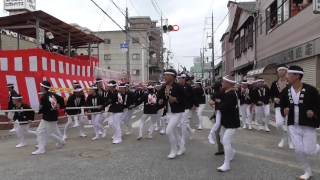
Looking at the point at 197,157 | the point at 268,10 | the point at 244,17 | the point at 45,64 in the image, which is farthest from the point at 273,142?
the point at 244,17

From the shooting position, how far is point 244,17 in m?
40.0

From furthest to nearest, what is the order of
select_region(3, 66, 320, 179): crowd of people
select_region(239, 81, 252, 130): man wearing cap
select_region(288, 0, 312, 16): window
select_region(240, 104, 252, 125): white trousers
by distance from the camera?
select_region(288, 0, 312, 16): window → select_region(240, 104, 252, 125): white trousers → select_region(239, 81, 252, 130): man wearing cap → select_region(3, 66, 320, 179): crowd of people

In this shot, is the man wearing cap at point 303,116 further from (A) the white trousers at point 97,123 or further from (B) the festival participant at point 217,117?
(A) the white trousers at point 97,123

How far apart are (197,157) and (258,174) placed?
6.52 feet

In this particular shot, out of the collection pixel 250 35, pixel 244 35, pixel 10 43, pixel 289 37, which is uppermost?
pixel 244 35

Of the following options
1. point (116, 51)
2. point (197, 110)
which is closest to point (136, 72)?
point (116, 51)

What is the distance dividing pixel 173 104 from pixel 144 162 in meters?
1.45

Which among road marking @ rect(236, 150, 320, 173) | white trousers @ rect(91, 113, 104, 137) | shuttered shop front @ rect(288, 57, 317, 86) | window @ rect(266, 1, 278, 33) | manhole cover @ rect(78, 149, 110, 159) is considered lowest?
manhole cover @ rect(78, 149, 110, 159)

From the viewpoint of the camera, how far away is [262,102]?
45.7ft

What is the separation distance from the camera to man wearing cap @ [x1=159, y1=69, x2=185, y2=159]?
358 inches

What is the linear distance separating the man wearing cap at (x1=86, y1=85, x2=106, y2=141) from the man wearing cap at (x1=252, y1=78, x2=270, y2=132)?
525cm

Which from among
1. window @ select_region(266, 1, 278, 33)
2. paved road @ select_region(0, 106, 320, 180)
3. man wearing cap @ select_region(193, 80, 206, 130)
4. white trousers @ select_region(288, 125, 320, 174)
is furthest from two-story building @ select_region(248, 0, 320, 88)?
white trousers @ select_region(288, 125, 320, 174)

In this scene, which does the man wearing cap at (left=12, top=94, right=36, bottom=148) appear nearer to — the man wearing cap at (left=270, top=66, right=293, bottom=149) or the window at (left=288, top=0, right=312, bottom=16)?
the man wearing cap at (left=270, top=66, right=293, bottom=149)

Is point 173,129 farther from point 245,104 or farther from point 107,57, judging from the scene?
point 107,57
